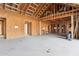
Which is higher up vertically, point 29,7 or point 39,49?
point 29,7

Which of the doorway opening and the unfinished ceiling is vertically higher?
the unfinished ceiling

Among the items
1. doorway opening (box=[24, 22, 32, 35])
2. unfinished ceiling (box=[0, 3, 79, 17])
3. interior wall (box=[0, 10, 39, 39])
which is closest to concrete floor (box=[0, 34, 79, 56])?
interior wall (box=[0, 10, 39, 39])

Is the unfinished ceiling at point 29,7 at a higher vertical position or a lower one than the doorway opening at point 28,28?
higher

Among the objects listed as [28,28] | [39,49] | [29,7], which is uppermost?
[29,7]

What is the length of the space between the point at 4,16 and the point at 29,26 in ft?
15.2

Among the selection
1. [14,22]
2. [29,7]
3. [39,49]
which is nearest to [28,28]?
[29,7]

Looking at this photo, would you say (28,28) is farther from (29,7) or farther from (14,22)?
(14,22)

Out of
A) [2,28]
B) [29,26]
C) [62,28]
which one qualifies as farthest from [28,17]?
[62,28]

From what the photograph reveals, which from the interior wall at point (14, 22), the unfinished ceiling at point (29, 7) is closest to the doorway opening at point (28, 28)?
the interior wall at point (14, 22)

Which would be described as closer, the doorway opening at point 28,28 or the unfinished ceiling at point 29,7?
the unfinished ceiling at point 29,7

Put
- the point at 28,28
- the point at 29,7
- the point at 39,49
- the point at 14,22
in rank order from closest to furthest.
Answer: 1. the point at 39,49
2. the point at 14,22
3. the point at 29,7
4. the point at 28,28

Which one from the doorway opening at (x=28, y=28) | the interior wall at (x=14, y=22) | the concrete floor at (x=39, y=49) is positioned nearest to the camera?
the concrete floor at (x=39, y=49)

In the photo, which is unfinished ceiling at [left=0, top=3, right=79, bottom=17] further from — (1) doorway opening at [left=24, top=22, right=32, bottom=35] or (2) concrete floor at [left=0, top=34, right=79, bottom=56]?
(2) concrete floor at [left=0, top=34, right=79, bottom=56]

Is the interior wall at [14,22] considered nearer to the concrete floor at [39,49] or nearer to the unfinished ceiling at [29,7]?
the unfinished ceiling at [29,7]
